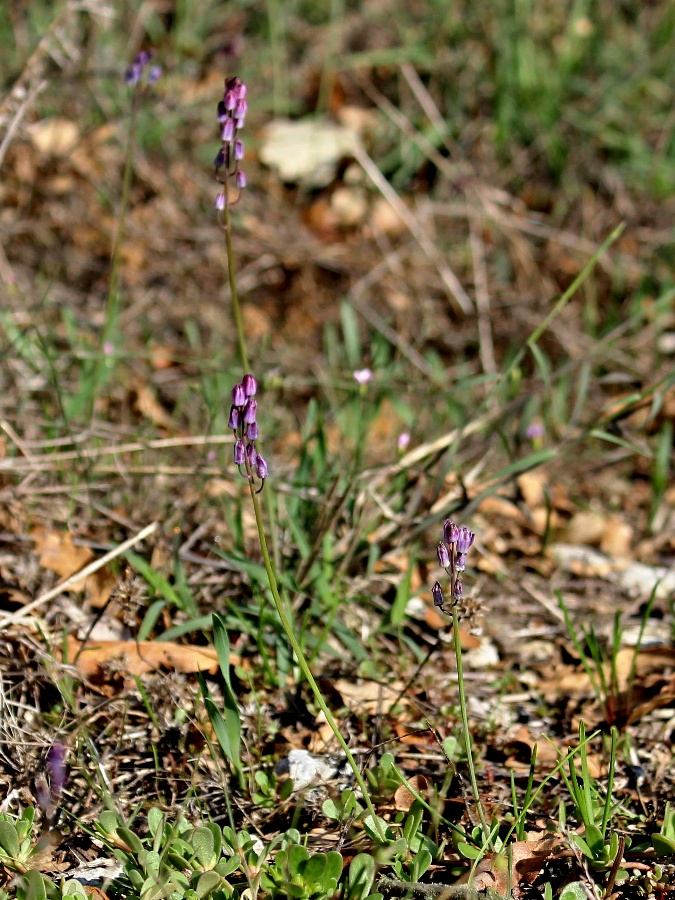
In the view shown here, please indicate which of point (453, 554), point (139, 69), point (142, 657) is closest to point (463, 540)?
point (453, 554)

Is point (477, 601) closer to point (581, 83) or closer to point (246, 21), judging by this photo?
point (581, 83)

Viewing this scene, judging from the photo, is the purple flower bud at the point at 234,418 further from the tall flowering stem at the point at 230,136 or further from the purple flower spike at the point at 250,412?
the tall flowering stem at the point at 230,136

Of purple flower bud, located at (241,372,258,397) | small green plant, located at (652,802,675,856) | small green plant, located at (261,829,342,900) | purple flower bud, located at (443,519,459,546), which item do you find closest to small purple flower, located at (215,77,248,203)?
purple flower bud, located at (241,372,258,397)

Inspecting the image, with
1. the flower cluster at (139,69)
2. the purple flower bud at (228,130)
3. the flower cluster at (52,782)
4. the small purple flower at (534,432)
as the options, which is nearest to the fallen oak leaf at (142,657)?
the flower cluster at (52,782)

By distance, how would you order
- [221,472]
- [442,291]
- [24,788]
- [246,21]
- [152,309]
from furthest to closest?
[246,21] < [442,291] < [152,309] < [221,472] < [24,788]

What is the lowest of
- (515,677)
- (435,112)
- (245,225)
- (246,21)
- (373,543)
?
(515,677)

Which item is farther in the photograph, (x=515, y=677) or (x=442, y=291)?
(x=442, y=291)

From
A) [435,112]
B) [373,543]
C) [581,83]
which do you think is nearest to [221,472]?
[373,543]

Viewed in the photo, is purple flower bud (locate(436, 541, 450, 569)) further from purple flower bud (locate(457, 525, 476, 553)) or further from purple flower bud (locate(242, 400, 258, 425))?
purple flower bud (locate(242, 400, 258, 425))
